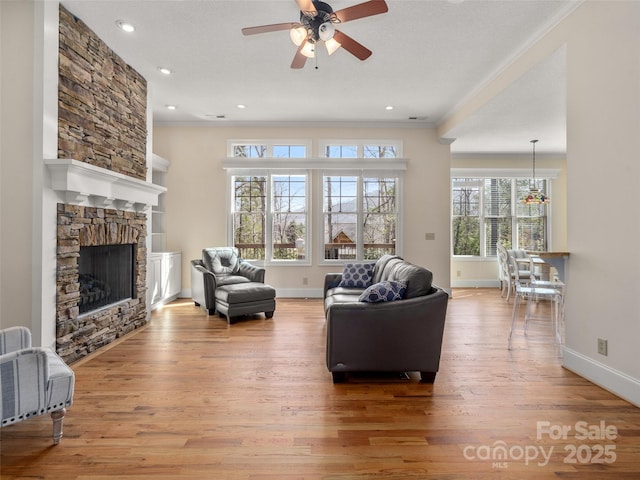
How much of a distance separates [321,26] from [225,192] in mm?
4322

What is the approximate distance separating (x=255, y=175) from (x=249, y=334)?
11.1 ft

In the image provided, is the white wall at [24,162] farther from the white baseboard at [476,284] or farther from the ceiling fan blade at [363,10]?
the white baseboard at [476,284]

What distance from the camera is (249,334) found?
434 centimetres

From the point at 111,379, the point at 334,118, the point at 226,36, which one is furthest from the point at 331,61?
the point at 111,379

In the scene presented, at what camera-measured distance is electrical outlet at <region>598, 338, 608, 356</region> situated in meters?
2.79

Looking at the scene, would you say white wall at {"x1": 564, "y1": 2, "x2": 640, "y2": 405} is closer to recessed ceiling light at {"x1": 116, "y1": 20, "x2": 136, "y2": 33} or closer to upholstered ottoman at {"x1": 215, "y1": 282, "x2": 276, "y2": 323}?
upholstered ottoman at {"x1": 215, "y1": 282, "x2": 276, "y2": 323}

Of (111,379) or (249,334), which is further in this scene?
(249,334)

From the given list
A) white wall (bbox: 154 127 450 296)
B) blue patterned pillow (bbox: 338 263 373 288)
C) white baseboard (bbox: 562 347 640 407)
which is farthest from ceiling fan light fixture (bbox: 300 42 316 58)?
white wall (bbox: 154 127 450 296)

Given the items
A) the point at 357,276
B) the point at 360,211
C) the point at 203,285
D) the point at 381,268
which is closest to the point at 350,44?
the point at 381,268

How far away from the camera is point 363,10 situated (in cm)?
263

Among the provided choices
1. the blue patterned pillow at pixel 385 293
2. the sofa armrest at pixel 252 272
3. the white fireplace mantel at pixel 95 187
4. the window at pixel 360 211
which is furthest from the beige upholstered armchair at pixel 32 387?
the window at pixel 360 211

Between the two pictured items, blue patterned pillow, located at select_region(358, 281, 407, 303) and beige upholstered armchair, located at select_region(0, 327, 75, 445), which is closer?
beige upholstered armchair, located at select_region(0, 327, 75, 445)

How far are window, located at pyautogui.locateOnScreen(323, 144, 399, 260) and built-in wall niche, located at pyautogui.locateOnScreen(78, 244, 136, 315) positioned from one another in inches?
134

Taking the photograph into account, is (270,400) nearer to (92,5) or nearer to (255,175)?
(92,5)
